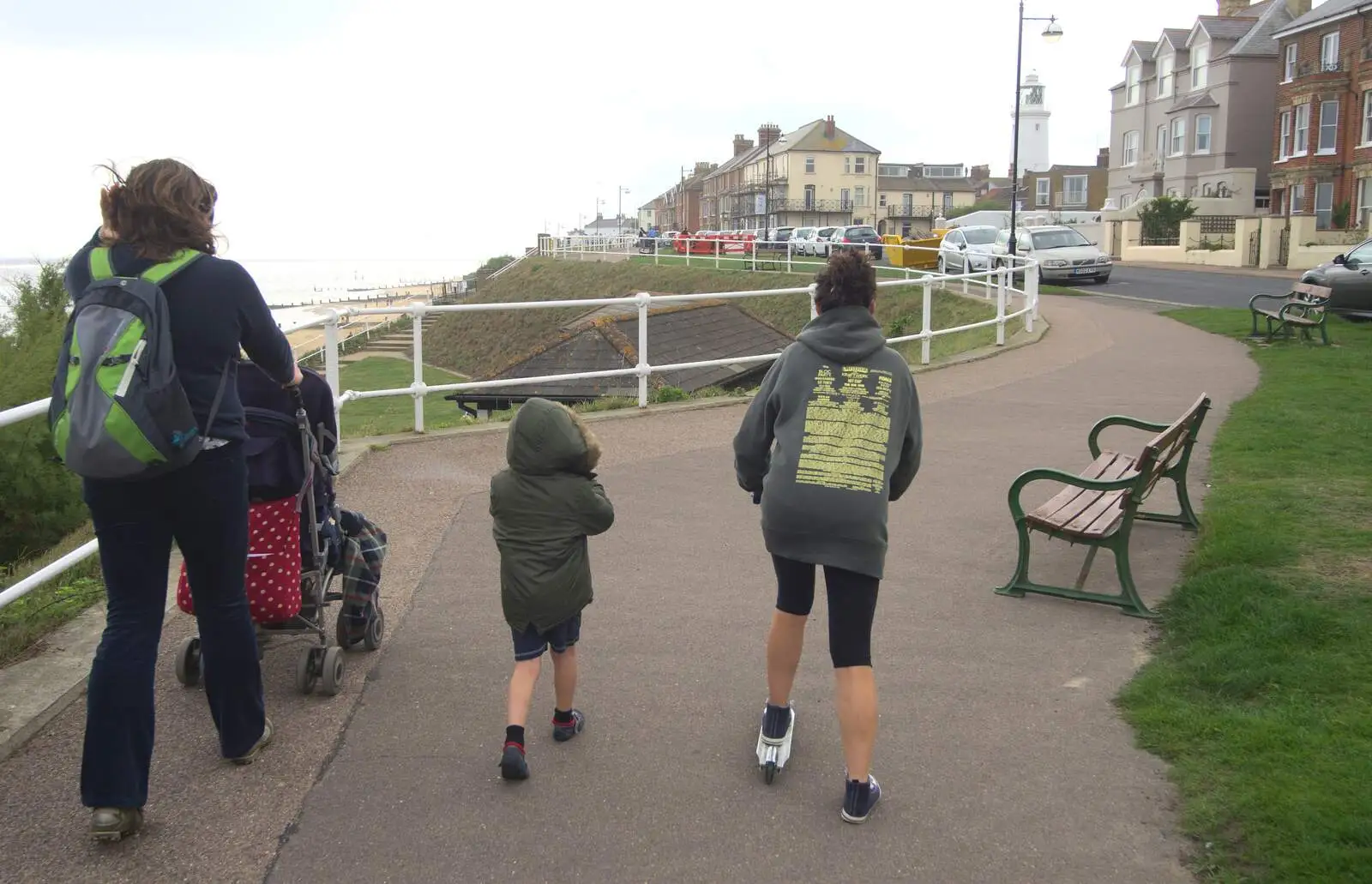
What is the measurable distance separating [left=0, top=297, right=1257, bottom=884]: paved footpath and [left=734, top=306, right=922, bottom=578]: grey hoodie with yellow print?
0.84 m

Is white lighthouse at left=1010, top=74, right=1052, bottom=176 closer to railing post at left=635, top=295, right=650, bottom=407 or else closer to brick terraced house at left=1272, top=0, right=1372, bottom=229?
brick terraced house at left=1272, top=0, right=1372, bottom=229

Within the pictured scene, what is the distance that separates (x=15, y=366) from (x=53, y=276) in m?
7.15

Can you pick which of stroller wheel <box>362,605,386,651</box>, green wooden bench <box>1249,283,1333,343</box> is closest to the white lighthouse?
green wooden bench <box>1249,283,1333,343</box>

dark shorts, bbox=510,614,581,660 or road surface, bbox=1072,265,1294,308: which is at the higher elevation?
road surface, bbox=1072,265,1294,308

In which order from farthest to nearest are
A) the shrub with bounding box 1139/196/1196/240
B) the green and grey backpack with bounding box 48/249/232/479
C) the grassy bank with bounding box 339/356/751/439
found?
the shrub with bounding box 1139/196/1196/240 < the grassy bank with bounding box 339/356/751/439 < the green and grey backpack with bounding box 48/249/232/479

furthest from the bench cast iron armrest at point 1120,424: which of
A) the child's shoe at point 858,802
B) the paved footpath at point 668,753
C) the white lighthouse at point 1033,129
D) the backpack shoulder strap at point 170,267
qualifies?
the white lighthouse at point 1033,129

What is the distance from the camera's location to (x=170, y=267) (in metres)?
3.52

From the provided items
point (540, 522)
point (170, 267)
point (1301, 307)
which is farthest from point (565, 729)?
point (1301, 307)

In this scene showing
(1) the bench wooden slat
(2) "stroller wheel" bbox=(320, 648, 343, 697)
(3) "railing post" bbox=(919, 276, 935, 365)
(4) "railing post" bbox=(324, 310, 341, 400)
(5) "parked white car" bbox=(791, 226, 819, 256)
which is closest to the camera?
(2) "stroller wheel" bbox=(320, 648, 343, 697)

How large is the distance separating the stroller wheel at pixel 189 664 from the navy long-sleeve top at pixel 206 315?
4.62 feet

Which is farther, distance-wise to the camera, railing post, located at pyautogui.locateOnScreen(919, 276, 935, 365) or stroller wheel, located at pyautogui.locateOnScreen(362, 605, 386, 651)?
railing post, located at pyautogui.locateOnScreen(919, 276, 935, 365)

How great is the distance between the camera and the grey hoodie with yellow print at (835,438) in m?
3.73

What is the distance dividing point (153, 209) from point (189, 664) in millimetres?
1962

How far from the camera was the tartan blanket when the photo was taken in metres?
4.92
